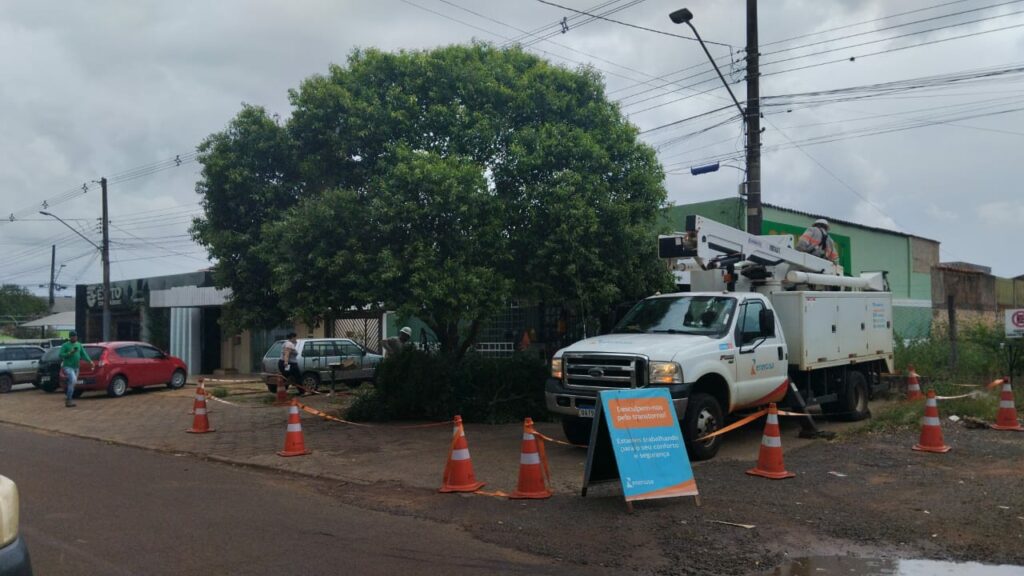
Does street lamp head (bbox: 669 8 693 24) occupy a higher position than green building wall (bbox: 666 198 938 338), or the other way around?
street lamp head (bbox: 669 8 693 24)

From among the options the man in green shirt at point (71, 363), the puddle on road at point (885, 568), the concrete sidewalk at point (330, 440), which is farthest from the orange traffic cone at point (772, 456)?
the man in green shirt at point (71, 363)

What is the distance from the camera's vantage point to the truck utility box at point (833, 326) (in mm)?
12180

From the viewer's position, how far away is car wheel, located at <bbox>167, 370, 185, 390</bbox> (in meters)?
23.7

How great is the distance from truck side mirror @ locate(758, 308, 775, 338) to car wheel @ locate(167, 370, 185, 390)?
60.6ft

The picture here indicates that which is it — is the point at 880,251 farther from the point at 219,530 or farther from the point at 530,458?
the point at 219,530

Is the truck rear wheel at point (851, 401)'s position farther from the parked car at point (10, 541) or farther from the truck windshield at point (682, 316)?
the parked car at point (10, 541)

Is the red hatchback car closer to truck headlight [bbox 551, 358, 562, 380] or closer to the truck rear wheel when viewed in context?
truck headlight [bbox 551, 358, 562, 380]

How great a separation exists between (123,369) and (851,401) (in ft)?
60.3

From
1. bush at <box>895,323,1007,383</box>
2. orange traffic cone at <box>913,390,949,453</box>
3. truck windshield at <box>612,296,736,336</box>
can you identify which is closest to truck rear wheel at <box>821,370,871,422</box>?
orange traffic cone at <box>913,390,949,453</box>

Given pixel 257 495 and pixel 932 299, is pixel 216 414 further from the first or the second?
pixel 932 299

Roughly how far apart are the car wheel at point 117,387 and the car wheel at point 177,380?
5.81 ft

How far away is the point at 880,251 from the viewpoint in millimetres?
25672

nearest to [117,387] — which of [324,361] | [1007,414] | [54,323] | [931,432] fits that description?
[324,361]

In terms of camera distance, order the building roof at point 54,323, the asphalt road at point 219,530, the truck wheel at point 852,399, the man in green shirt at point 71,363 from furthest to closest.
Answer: the building roof at point 54,323 → the man in green shirt at point 71,363 → the truck wheel at point 852,399 → the asphalt road at point 219,530
